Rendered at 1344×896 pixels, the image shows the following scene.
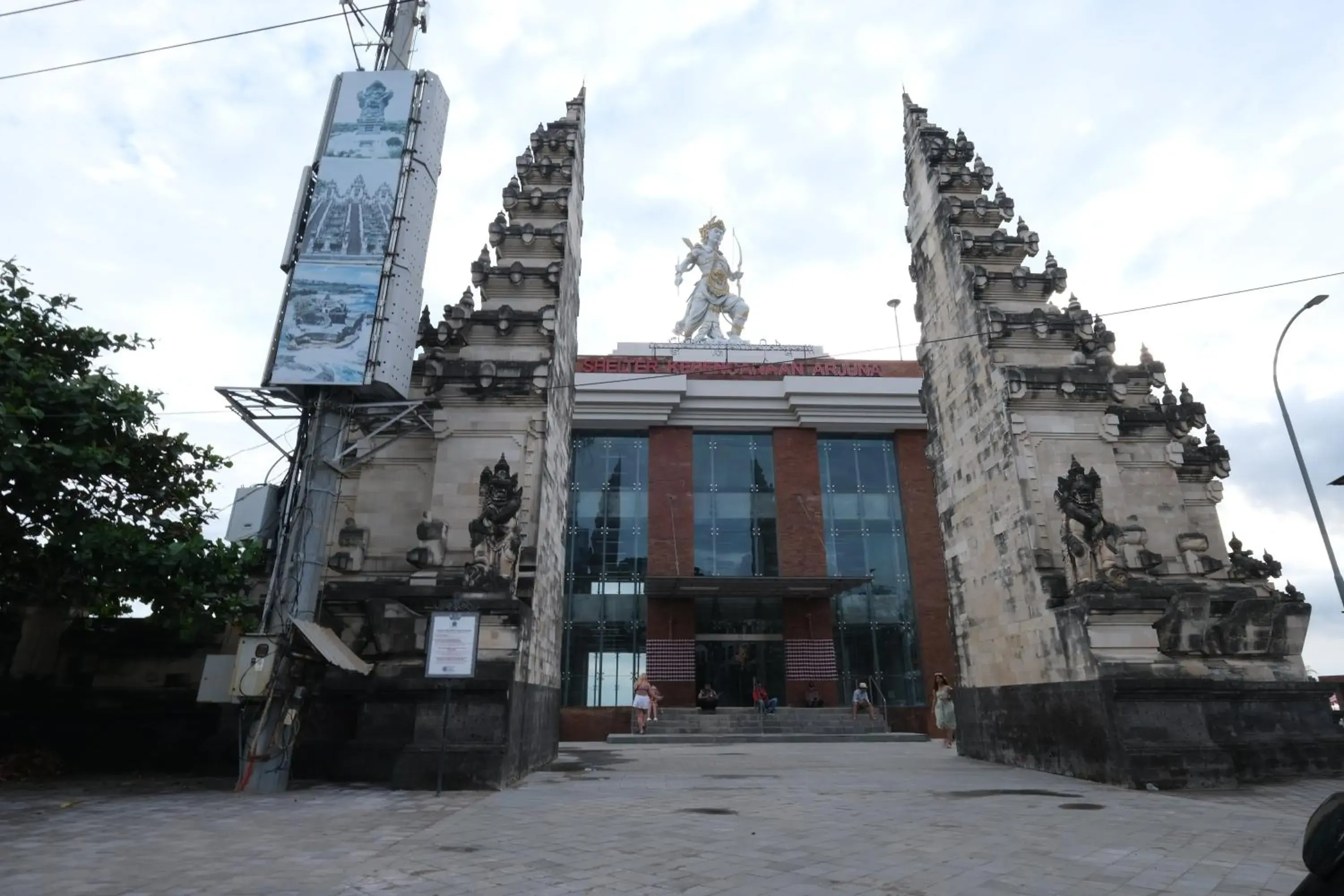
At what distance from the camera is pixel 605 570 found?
33125mm

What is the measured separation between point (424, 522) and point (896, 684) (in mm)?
24295

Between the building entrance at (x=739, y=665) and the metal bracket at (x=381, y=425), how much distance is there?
2010 cm

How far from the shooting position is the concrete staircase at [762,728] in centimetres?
2689

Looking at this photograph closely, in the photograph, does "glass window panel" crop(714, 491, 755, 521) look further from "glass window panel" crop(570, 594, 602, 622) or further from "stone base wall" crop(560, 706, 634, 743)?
"stone base wall" crop(560, 706, 634, 743)

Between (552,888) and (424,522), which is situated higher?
(424,522)

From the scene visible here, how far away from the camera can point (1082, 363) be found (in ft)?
56.4

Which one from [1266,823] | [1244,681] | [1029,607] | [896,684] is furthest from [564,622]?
[1266,823]

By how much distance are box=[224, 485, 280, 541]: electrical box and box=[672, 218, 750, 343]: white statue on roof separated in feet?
103

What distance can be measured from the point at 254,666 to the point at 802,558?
2530 centimetres

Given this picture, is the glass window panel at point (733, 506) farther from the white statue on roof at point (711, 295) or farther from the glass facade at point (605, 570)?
the white statue on roof at point (711, 295)

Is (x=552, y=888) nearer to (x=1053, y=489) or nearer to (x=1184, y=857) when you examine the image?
(x=1184, y=857)

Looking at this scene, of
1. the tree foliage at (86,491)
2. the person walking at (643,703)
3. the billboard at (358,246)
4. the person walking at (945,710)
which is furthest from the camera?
the person walking at (643,703)

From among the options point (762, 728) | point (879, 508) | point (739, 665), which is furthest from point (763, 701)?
point (879, 508)

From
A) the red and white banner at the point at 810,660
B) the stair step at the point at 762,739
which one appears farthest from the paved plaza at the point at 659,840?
the red and white banner at the point at 810,660
